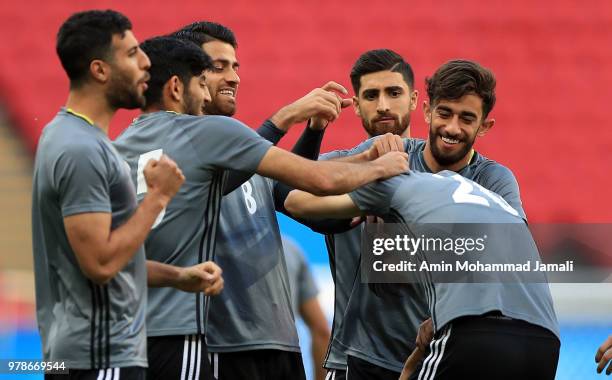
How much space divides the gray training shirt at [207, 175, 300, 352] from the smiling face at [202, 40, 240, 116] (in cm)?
36

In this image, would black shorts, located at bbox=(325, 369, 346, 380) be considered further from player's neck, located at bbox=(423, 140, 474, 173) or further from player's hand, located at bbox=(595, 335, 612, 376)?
player's hand, located at bbox=(595, 335, 612, 376)

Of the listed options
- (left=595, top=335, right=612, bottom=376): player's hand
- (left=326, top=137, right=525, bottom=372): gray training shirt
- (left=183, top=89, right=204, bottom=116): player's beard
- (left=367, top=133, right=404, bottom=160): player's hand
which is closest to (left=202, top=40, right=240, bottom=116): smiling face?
(left=183, top=89, right=204, bottom=116): player's beard

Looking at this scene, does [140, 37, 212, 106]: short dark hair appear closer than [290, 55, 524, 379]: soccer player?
Yes

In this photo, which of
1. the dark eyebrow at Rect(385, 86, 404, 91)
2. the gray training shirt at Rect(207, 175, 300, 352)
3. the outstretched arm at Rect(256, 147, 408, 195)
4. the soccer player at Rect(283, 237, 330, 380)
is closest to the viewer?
the outstretched arm at Rect(256, 147, 408, 195)

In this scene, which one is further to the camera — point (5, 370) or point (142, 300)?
point (5, 370)

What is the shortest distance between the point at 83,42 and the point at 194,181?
2.11 feet

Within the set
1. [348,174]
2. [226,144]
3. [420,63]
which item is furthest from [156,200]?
[420,63]

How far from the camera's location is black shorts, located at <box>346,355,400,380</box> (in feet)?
14.0

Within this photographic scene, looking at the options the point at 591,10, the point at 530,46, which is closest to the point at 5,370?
the point at 530,46

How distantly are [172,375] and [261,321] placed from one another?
63 cm

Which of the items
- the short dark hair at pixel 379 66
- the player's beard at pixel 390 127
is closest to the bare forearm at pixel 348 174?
the player's beard at pixel 390 127

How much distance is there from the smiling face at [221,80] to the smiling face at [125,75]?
1018 millimetres

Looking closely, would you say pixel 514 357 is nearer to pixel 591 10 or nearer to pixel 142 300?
pixel 142 300

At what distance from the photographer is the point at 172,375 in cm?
357
